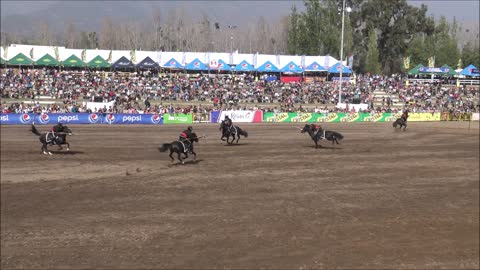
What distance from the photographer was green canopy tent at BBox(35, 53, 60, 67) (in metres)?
55.9

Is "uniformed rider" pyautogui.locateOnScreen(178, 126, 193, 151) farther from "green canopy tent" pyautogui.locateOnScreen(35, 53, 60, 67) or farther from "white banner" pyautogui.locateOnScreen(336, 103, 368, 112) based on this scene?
"green canopy tent" pyautogui.locateOnScreen(35, 53, 60, 67)

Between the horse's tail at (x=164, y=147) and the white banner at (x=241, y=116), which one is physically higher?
the horse's tail at (x=164, y=147)

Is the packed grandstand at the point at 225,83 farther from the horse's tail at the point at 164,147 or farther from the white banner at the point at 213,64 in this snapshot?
the horse's tail at the point at 164,147

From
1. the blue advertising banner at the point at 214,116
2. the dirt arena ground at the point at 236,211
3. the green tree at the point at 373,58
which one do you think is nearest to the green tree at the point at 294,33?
the green tree at the point at 373,58

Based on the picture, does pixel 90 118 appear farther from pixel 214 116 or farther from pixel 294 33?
pixel 294 33

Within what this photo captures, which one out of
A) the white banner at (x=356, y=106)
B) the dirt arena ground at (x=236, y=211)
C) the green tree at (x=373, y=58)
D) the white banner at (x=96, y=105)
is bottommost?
the dirt arena ground at (x=236, y=211)

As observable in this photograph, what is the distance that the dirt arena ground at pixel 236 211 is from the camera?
1021 centimetres

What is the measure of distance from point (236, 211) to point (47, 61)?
4839 centimetres

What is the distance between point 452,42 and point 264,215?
78.9 meters

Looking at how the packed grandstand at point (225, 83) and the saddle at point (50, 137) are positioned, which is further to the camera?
the packed grandstand at point (225, 83)

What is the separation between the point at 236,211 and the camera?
44.2 feet

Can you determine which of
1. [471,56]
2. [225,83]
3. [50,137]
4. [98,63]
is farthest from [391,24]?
[50,137]

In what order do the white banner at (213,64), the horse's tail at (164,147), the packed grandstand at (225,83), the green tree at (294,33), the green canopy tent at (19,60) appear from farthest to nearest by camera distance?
the green tree at (294,33)
the white banner at (213,64)
the green canopy tent at (19,60)
the packed grandstand at (225,83)
the horse's tail at (164,147)

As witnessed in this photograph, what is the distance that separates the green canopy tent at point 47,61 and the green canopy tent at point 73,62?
0.86 meters
